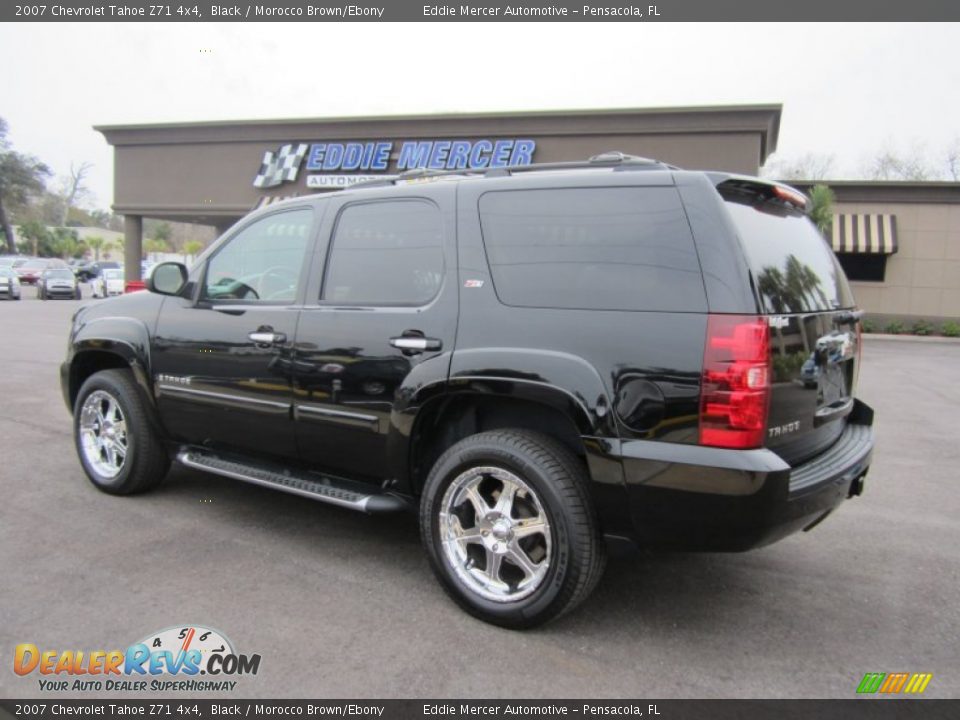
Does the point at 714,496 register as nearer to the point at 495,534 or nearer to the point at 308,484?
the point at 495,534

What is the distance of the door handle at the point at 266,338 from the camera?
392cm

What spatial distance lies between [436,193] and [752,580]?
2.51 m

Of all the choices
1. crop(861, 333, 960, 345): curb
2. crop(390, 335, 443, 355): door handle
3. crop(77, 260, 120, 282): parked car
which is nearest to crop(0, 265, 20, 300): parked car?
crop(77, 260, 120, 282): parked car

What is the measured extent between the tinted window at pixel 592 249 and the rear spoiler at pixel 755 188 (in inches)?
8.3

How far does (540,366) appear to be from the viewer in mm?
3006

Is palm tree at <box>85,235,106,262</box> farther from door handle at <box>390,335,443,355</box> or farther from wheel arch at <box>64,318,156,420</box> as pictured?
door handle at <box>390,335,443,355</box>

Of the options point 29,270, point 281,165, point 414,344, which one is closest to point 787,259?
point 414,344

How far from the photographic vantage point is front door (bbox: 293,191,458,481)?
11.2 ft

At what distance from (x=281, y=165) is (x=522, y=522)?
2283 centimetres

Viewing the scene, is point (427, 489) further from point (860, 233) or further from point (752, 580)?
point (860, 233)

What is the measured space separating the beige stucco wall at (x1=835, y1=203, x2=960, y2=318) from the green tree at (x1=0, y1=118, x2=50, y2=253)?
66621 mm
